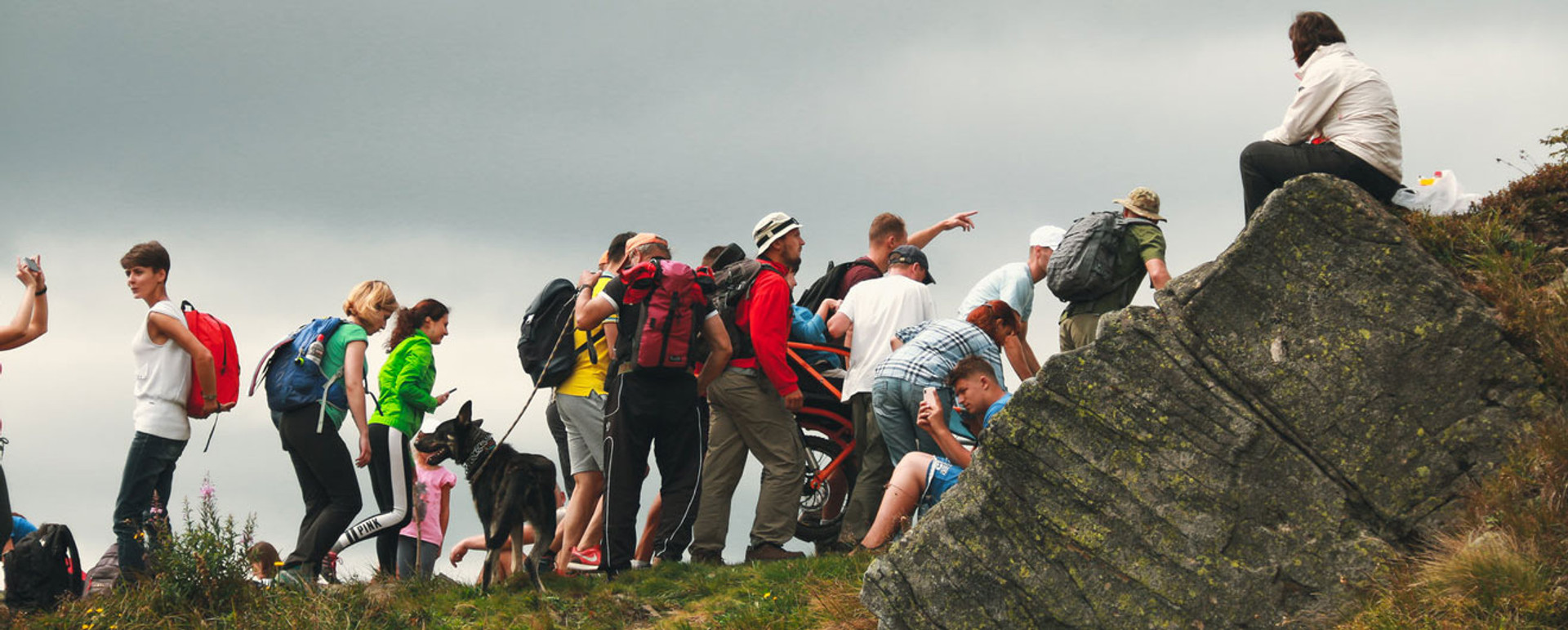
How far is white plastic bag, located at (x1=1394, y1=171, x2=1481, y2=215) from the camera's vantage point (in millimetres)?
9125

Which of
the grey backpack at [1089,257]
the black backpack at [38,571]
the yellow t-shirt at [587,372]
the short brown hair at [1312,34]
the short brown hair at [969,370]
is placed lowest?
the black backpack at [38,571]

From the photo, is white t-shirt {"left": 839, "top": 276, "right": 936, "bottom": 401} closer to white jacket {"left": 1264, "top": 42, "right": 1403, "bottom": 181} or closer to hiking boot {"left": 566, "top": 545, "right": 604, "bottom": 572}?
hiking boot {"left": 566, "top": 545, "right": 604, "bottom": 572}

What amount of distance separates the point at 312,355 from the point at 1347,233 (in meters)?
7.11

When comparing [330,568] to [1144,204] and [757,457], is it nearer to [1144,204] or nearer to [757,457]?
[757,457]

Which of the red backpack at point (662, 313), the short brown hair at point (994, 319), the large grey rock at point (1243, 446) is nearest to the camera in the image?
the large grey rock at point (1243, 446)

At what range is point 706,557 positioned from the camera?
33.9 ft

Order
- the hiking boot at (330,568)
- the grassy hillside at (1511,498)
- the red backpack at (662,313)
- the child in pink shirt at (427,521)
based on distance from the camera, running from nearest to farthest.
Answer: the grassy hillside at (1511,498) → the red backpack at (662,313) → the hiking boot at (330,568) → the child in pink shirt at (427,521)

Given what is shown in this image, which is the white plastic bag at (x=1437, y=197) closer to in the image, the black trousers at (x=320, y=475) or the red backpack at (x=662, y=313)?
the red backpack at (x=662, y=313)

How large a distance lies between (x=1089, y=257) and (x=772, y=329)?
8.01 ft

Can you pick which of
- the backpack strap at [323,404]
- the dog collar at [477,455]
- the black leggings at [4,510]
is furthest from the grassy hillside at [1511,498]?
the black leggings at [4,510]

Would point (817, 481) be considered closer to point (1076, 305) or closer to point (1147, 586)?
point (1076, 305)

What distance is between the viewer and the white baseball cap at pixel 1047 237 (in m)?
11.1

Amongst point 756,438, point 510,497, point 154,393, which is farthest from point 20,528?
point 756,438

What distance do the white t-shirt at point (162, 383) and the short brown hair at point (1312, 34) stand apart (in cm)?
792
